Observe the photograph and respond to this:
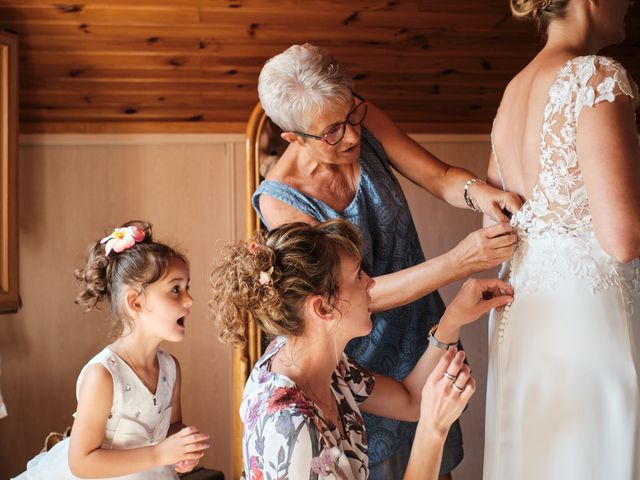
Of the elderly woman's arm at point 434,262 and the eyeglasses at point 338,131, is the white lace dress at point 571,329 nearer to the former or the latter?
the elderly woman's arm at point 434,262

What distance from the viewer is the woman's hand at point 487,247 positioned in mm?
1741

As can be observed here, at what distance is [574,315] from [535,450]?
0.29m

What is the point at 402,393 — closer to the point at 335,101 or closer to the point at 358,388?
the point at 358,388

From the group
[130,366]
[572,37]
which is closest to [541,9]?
[572,37]

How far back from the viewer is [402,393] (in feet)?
6.07

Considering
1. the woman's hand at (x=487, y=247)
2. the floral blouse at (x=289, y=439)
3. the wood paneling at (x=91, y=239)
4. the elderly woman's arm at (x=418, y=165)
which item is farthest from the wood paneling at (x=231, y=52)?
the floral blouse at (x=289, y=439)

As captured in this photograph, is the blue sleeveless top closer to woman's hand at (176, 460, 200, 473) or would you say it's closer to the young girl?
the young girl

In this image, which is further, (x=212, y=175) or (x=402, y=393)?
(x=212, y=175)

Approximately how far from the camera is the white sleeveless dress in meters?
2.06

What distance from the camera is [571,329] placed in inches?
64.0

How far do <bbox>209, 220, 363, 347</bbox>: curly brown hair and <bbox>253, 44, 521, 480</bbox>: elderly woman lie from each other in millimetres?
404

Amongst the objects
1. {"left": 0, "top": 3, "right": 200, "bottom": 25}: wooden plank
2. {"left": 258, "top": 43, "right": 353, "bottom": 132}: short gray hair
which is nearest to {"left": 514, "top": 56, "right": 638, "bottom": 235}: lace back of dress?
{"left": 258, "top": 43, "right": 353, "bottom": 132}: short gray hair

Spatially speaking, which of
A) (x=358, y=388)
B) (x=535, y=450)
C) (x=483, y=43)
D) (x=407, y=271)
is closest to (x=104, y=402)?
(x=358, y=388)

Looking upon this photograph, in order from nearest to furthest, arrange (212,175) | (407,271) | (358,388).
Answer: (358,388) → (407,271) → (212,175)
